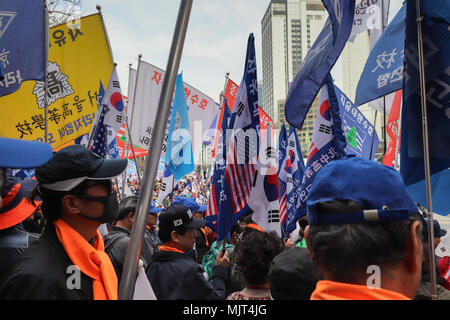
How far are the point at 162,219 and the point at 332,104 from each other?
7.53ft

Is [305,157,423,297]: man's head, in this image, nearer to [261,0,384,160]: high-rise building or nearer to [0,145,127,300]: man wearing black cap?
[0,145,127,300]: man wearing black cap

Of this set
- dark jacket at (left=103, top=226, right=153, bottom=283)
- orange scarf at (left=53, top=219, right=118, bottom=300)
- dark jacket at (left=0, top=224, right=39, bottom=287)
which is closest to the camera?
orange scarf at (left=53, top=219, right=118, bottom=300)

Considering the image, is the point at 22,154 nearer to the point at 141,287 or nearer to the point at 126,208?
the point at 141,287

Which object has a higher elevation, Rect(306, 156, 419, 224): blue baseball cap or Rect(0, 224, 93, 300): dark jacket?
Rect(306, 156, 419, 224): blue baseball cap

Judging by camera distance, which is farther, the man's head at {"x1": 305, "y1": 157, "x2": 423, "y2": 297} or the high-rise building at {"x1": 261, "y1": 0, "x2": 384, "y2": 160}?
the high-rise building at {"x1": 261, "y1": 0, "x2": 384, "y2": 160}

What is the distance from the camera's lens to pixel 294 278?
8.59 ft

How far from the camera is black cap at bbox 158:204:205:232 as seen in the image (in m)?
3.76

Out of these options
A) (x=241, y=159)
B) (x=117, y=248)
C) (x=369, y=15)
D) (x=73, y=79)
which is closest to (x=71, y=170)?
(x=117, y=248)

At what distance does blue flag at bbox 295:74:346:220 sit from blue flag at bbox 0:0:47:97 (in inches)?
136

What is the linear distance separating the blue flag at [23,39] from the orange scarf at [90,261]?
131 inches

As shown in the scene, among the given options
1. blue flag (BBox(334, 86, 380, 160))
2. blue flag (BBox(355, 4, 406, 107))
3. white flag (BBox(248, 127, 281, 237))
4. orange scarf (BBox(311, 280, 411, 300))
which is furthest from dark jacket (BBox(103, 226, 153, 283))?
blue flag (BBox(334, 86, 380, 160))

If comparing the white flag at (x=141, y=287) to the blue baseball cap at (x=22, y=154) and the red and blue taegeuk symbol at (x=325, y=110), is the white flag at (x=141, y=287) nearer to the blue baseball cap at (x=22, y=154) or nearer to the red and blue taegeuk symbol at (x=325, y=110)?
the blue baseball cap at (x=22, y=154)

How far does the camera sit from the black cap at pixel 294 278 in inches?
103
